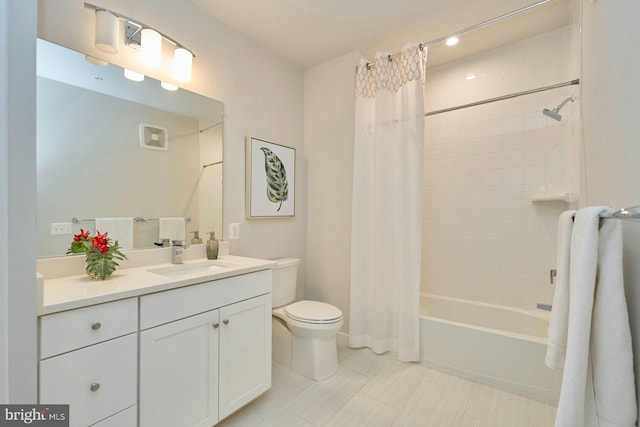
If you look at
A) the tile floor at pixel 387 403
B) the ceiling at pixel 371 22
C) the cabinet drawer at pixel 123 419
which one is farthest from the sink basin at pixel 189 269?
the ceiling at pixel 371 22

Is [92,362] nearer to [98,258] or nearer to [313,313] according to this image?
Result: [98,258]

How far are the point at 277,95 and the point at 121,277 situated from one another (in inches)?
74.6

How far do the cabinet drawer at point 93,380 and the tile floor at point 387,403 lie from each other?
70cm

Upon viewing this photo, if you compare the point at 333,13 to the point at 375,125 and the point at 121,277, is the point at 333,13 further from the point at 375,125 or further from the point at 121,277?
the point at 121,277

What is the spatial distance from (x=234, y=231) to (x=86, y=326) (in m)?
1.18

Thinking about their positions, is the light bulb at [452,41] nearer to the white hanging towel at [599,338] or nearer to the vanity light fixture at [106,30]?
the white hanging towel at [599,338]

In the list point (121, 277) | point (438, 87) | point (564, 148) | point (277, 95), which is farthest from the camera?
point (438, 87)

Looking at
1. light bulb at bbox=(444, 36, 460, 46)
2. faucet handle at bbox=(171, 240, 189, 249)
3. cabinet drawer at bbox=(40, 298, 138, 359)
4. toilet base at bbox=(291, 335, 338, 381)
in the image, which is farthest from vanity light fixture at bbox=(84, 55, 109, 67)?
light bulb at bbox=(444, 36, 460, 46)

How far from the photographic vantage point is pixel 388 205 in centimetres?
228

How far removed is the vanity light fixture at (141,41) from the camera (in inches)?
56.5

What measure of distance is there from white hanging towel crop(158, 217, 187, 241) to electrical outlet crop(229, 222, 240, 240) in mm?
352

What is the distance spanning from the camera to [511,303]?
2377mm

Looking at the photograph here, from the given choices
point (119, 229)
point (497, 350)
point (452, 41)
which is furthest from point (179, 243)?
point (452, 41)

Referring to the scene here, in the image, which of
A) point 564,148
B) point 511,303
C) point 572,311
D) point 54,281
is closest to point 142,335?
point 54,281
